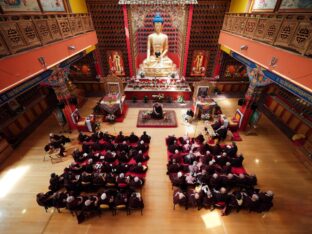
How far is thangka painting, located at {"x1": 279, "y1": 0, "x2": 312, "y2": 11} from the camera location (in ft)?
18.9

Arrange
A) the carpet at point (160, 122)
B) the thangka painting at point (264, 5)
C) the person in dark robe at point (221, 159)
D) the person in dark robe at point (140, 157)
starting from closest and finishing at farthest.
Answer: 1. the person in dark robe at point (221, 159)
2. the person in dark robe at point (140, 157)
3. the thangka painting at point (264, 5)
4. the carpet at point (160, 122)

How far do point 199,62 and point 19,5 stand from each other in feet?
33.9

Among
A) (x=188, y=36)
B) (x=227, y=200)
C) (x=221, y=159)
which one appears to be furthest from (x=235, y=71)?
(x=227, y=200)

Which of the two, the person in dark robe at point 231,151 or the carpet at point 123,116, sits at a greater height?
the person in dark robe at point 231,151

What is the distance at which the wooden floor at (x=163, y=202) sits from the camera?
5109 millimetres

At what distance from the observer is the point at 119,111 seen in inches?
393

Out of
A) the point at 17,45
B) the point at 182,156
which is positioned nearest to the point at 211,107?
the point at 182,156

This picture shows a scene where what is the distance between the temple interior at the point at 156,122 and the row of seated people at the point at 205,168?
0.05 meters

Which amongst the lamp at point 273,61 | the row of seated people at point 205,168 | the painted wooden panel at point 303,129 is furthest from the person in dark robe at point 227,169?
the painted wooden panel at point 303,129

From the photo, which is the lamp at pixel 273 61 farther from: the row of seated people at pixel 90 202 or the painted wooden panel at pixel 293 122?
the row of seated people at pixel 90 202

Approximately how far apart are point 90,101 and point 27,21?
22.6ft

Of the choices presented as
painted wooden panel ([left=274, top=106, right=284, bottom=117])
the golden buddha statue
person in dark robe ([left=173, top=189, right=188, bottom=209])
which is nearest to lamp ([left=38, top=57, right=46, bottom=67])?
the golden buddha statue

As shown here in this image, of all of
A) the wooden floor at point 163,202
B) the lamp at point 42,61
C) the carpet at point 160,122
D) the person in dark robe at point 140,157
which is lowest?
the wooden floor at point 163,202

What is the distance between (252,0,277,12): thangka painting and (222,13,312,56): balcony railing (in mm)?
935
